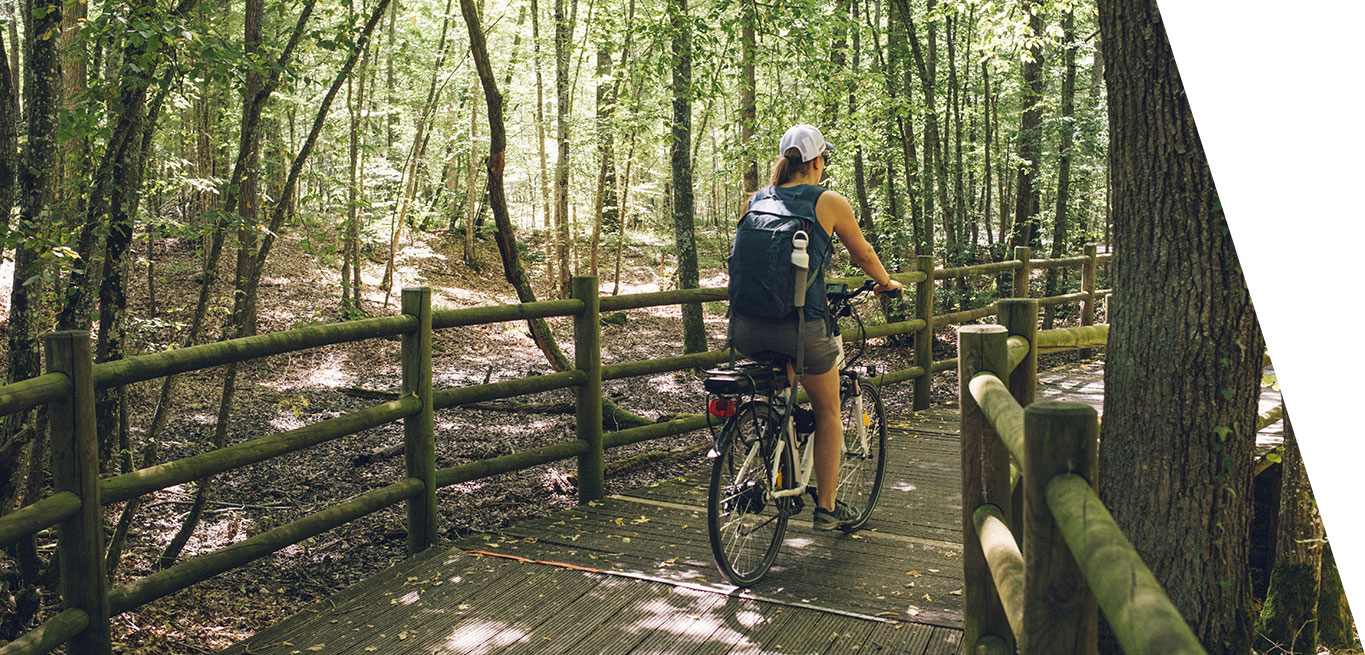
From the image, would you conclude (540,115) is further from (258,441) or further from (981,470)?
(981,470)

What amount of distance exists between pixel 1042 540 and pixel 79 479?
3.02 meters

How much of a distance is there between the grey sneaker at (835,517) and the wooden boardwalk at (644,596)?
0.48 feet

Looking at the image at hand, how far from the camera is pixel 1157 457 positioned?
3277 millimetres

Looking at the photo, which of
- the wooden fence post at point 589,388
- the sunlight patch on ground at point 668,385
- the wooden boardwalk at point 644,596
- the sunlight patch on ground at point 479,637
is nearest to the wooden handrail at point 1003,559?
the wooden boardwalk at point 644,596

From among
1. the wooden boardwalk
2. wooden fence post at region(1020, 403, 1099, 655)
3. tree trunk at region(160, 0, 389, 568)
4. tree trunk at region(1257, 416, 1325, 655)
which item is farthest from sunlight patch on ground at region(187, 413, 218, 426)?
wooden fence post at region(1020, 403, 1099, 655)

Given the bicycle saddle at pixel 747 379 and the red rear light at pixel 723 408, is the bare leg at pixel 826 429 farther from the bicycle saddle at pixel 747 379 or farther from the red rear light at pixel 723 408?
the red rear light at pixel 723 408

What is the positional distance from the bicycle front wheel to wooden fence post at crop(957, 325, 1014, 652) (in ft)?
7.16

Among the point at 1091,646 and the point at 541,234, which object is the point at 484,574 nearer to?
the point at 1091,646

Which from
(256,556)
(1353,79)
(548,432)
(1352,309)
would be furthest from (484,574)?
(548,432)

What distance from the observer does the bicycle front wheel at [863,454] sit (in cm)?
512

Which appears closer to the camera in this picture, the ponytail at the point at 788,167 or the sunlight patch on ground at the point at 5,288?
the ponytail at the point at 788,167

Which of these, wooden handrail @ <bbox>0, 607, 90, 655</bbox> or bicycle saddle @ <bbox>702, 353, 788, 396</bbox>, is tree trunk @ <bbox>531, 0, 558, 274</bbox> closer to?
bicycle saddle @ <bbox>702, 353, 788, 396</bbox>

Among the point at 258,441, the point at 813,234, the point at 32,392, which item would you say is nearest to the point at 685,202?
the point at 813,234

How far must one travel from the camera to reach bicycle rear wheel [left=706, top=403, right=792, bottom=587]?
13.6 feet
